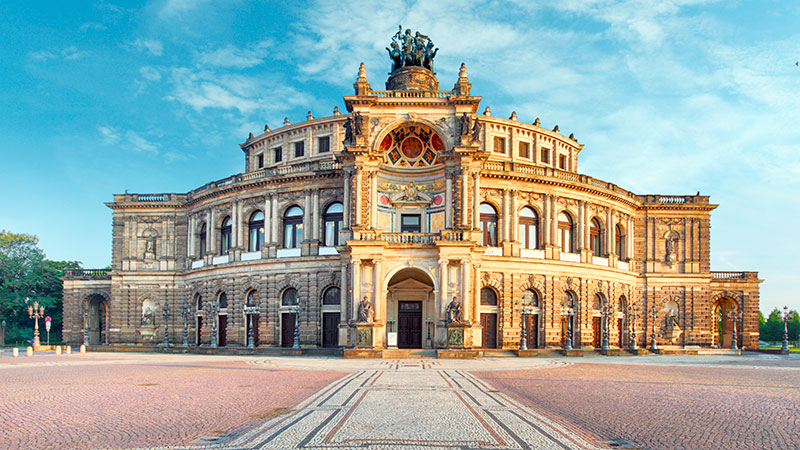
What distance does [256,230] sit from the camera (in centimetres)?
5462

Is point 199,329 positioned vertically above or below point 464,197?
below

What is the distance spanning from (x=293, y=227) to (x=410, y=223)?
1095 centimetres

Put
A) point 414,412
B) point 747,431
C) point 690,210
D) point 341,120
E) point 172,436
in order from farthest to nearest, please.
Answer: point 690,210 → point 341,120 → point 414,412 → point 747,431 → point 172,436

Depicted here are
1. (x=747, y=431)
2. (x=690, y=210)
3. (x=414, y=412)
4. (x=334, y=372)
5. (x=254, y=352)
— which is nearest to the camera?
(x=747, y=431)

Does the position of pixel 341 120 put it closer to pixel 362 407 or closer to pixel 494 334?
pixel 494 334

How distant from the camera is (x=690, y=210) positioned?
59188 millimetres

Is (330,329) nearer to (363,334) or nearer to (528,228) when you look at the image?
(363,334)

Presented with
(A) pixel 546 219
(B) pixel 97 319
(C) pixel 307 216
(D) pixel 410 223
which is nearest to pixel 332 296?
(C) pixel 307 216

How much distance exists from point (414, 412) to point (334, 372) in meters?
13.9

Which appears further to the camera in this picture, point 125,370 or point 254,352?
point 254,352

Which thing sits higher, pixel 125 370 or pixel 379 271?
pixel 379 271

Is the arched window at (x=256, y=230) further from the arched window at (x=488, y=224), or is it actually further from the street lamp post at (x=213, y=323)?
the arched window at (x=488, y=224)

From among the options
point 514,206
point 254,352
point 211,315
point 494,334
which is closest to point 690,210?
point 514,206

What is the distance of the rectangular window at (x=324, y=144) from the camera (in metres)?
55.1
